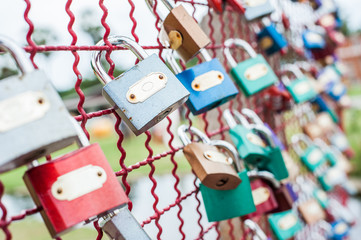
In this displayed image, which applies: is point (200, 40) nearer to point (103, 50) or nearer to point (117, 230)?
point (103, 50)

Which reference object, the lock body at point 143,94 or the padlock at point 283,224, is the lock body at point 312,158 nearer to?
the padlock at point 283,224

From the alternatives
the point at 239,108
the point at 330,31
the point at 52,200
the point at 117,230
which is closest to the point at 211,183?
the point at 117,230

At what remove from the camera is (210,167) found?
69 cm

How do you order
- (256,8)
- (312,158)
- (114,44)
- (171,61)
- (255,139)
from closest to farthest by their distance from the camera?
(114,44), (171,61), (255,139), (256,8), (312,158)

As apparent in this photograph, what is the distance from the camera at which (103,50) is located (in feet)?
2.10

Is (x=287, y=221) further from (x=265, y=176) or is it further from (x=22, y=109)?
(x=22, y=109)

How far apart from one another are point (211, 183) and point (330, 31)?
5.22ft

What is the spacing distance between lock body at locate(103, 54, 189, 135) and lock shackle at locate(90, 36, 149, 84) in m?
0.04

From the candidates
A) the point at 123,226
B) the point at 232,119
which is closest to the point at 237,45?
the point at 232,119

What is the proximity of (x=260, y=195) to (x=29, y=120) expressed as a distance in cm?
64

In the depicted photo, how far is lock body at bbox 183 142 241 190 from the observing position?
0.68m

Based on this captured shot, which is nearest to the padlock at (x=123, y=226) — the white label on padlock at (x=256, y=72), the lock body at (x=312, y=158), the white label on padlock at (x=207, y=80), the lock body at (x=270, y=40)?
the white label on padlock at (x=207, y=80)

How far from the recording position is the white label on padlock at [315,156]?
4.92 ft

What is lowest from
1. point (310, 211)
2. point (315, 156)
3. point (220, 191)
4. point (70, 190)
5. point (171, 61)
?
point (310, 211)
